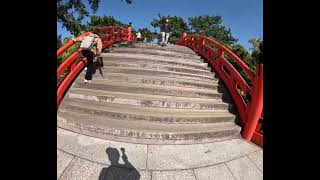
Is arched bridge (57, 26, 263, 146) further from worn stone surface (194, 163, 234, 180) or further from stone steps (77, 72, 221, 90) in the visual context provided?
worn stone surface (194, 163, 234, 180)

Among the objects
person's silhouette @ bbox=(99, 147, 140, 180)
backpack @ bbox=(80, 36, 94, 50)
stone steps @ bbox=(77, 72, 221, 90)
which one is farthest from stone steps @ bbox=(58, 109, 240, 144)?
backpack @ bbox=(80, 36, 94, 50)

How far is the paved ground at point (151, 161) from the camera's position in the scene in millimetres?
3208

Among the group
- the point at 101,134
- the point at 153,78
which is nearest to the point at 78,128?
the point at 101,134

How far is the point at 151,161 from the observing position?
3559mm

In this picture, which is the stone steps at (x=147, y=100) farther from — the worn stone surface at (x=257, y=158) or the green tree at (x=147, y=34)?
the green tree at (x=147, y=34)

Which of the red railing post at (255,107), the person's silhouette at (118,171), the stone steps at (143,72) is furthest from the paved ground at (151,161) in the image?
the stone steps at (143,72)

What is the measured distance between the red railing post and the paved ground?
0.53m

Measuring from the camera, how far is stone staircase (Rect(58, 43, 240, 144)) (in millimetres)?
4301

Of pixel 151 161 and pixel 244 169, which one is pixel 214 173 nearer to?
pixel 244 169

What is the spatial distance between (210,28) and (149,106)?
67.3m
